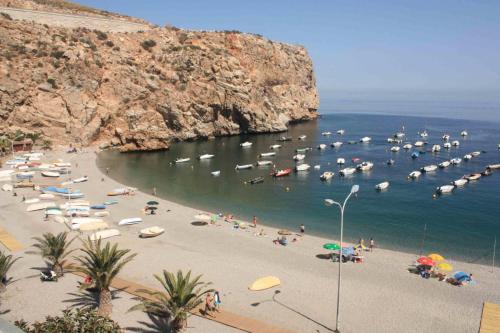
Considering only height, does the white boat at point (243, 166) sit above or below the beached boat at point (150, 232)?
above

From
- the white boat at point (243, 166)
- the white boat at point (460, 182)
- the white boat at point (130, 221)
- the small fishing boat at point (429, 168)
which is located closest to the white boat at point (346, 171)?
the small fishing boat at point (429, 168)

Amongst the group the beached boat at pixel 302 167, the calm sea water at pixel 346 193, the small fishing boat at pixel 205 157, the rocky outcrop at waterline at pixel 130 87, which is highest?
the rocky outcrop at waterline at pixel 130 87

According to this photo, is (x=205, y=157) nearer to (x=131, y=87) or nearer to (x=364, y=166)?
(x=131, y=87)

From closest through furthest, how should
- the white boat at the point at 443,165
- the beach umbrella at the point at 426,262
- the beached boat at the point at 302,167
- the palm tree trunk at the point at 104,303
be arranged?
1. the palm tree trunk at the point at 104,303
2. the beach umbrella at the point at 426,262
3. the beached boat at the point at 302,167
4. the white boat at the point at 443,165

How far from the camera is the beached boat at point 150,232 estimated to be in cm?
3228

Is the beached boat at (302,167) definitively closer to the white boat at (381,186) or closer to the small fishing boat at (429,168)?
the white boat at (381,186)

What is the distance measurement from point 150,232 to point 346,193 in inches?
1107

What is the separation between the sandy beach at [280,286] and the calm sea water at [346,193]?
530 cm

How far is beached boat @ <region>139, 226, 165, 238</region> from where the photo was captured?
32.3 meters

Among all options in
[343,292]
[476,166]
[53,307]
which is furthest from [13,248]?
[476,166]

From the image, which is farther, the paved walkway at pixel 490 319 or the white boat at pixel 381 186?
the white boat at pixel 381 186

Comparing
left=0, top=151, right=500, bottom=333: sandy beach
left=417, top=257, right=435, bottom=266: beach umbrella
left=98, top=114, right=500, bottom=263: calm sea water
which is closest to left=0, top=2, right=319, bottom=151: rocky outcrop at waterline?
left=98, top=114, right=500, bottom=263: calm sea water

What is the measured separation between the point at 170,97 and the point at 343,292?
239 ft

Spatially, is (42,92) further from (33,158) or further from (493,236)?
(493,236)
